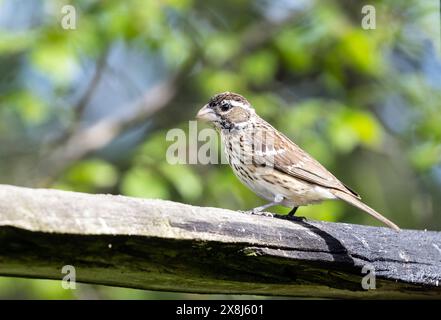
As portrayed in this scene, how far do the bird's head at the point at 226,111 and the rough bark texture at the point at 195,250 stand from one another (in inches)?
72.9

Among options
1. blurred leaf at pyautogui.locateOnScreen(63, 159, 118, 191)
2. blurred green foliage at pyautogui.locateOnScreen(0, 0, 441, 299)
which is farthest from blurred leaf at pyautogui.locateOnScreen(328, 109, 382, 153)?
blurred leaf at pyautogui.locateOnScreen(63, 159, 118, 191)

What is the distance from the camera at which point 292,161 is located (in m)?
4.62

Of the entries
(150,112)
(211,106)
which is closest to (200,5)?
(150,112)

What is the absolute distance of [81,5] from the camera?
600 cm

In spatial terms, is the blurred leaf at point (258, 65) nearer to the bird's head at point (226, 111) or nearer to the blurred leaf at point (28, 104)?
the bird's head at point (226, 111)

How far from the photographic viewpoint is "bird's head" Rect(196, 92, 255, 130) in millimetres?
4852

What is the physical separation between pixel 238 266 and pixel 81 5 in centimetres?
393

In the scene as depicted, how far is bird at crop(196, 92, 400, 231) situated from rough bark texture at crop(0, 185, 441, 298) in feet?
4.37

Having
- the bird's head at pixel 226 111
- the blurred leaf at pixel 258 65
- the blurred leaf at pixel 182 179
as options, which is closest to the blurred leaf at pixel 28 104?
the blurred leaf at pixel 182 179

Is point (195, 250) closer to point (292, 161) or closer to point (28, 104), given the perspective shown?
point (292, 161)

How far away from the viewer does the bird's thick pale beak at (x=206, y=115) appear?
4828 millimetres

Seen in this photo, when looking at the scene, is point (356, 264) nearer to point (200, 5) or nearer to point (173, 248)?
point (173, 248)

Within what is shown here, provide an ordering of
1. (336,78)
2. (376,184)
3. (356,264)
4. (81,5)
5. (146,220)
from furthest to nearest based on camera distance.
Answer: (376,184), (336,78), (81,5), (356,264), (146,220)
